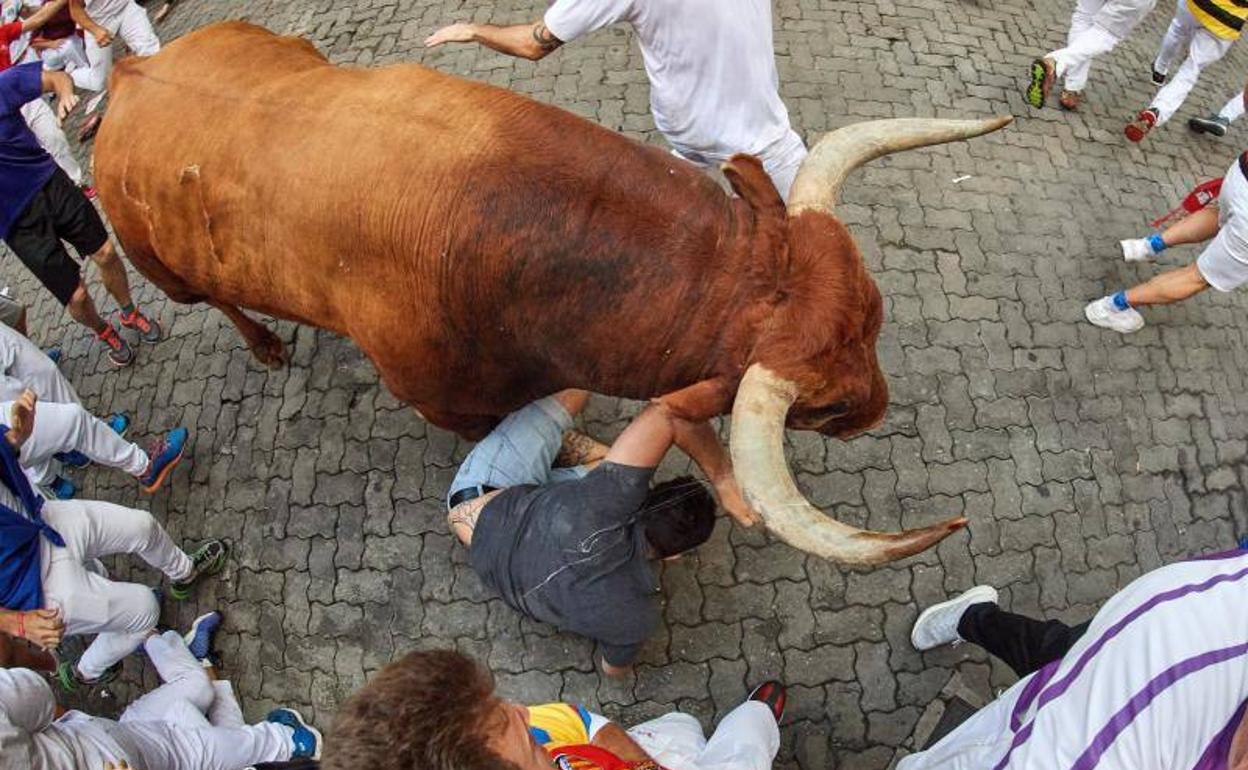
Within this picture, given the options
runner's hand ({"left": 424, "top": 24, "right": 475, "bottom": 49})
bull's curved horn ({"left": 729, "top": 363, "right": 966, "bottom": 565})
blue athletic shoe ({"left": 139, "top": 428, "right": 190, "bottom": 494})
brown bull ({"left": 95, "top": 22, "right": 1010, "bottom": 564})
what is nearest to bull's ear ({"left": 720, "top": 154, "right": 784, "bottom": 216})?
brown bull ({"left": 95, "top": 22, "right": 1010, "bottom": 564})

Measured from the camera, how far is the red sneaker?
6.22m

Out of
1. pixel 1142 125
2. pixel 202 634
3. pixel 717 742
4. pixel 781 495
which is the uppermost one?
pixel 781 495

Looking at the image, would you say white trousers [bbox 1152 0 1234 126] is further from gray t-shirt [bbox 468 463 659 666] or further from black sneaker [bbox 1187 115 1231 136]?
gray t-shirt [bbox 468 463 659 666]

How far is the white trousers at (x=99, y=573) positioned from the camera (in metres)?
3.68

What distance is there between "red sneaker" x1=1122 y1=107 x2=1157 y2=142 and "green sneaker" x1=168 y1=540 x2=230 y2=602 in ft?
23.7

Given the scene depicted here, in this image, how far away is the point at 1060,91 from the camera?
6.61 metres

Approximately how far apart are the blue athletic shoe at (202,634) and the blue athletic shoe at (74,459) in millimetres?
1378

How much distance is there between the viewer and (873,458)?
470cm

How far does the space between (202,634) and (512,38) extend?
3598 millimetres

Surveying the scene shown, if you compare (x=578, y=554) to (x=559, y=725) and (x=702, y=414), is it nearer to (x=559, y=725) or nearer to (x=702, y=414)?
(x=559, y=725)

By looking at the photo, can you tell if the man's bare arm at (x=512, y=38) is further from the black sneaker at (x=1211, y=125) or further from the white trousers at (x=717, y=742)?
the black sneaker at (x=1211, y=125)

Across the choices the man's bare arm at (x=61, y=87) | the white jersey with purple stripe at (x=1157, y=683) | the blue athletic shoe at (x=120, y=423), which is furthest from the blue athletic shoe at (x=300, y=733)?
the man's bare arm at (x=61, y=87)

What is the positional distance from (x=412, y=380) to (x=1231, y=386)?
16.7ft

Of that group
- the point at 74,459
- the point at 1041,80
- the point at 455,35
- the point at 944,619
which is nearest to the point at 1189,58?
the point at 1041,80
